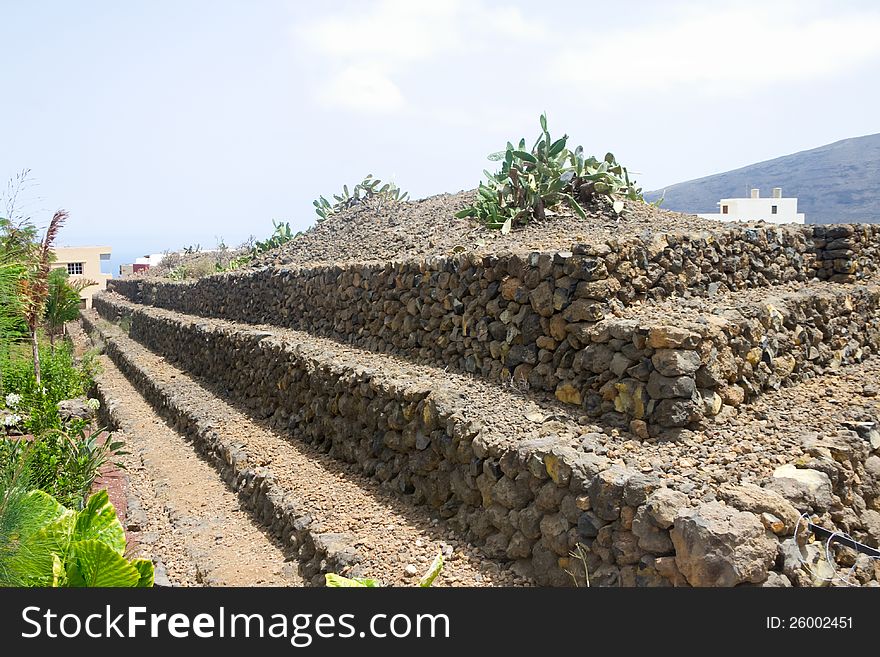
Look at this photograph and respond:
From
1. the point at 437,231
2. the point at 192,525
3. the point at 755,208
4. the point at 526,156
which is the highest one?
the point at 755,208

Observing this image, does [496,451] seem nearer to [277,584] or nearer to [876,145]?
[277,584]

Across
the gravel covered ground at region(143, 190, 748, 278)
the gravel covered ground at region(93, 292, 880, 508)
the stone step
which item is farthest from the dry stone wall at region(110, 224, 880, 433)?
the gravel covered ground at region(143, 190, 748, 278)

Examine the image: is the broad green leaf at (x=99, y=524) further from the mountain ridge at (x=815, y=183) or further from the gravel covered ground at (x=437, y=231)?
the mountain ridge at (x=815, y=183)

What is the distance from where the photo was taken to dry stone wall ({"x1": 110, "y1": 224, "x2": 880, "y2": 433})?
498 centimetres

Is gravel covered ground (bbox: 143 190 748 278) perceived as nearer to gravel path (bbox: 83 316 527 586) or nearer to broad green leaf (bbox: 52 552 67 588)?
gravel path (bbox: 83 316 527 586)

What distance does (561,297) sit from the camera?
18.4 ft

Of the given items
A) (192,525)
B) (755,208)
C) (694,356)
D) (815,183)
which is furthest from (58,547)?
(815,183)

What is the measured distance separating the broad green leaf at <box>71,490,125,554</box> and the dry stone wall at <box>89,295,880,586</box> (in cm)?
217

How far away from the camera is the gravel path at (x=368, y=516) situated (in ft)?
14.8

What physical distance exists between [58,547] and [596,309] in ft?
12.2

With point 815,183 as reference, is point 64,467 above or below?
below

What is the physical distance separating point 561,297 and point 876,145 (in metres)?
118

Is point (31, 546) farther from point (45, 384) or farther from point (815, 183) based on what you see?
point (815, 183)

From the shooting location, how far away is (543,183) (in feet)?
29.6
